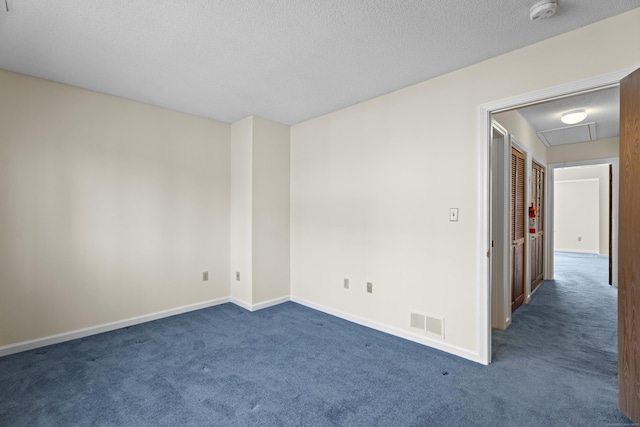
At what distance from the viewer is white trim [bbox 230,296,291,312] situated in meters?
3.95

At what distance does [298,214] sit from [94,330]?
8.45ft

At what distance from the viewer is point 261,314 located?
3805 mm

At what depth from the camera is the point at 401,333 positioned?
3.12m

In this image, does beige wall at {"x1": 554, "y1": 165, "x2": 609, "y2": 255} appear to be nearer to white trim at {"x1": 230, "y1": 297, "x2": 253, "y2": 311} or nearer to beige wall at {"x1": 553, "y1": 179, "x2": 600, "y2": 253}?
beige wall at {"x1": 553, "y1": 179, "x2": 600, "y2": 253}

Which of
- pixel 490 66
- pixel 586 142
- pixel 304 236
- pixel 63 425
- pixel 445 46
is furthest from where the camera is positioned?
pixel 586 142

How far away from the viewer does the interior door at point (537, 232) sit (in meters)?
4.90

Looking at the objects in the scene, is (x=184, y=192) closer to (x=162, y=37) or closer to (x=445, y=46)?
(x=162, y=37)

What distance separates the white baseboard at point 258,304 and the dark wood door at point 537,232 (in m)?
3.77

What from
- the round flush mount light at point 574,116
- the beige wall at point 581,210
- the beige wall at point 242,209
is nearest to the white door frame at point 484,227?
the round flush mount light at point 574,116

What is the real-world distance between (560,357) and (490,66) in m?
2.50

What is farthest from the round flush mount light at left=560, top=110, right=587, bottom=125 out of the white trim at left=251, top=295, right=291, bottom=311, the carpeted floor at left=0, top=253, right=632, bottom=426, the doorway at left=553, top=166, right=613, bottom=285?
the doorway at left=553, top=166, right=613, bottom=285

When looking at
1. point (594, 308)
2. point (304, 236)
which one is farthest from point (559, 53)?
point (594, 308)

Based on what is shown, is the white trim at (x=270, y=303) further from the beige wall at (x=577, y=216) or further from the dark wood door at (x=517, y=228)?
the beige wall at (x=577, y=216)

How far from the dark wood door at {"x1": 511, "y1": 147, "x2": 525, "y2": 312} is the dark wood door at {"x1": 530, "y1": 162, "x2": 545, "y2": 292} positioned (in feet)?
2.82
